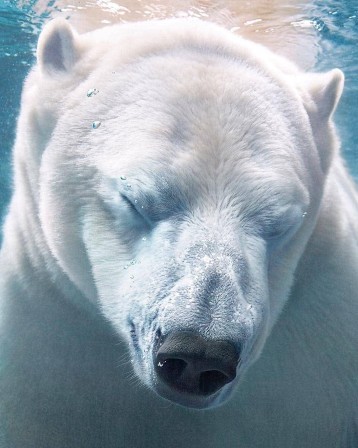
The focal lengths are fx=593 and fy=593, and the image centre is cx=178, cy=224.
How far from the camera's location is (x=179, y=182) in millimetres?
2182

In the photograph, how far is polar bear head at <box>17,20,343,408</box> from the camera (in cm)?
188

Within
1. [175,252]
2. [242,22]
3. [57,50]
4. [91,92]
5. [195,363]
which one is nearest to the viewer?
[195,363]

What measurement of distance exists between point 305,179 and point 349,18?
379cm

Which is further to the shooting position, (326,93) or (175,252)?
(326,93)

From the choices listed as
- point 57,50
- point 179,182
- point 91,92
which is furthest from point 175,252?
point 57,50

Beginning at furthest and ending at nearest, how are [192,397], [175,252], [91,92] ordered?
1. [91,92]
2. [175,252]
3. [192,397]

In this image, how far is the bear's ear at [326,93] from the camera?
2.89 meters

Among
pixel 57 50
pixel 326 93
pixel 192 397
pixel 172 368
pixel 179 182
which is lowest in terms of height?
pixel 192 397

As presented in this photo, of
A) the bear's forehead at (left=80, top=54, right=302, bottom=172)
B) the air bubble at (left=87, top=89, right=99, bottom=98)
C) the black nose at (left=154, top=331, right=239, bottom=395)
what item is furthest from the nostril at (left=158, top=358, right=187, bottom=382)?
the air bubble at (left=87, top=89, right=99, bottom=98)

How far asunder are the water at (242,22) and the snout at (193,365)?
3381mm

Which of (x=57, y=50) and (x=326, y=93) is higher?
(x=57, y=50)

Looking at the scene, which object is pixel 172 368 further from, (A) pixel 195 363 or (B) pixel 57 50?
(B) pixel 57 50

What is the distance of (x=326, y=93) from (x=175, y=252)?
51.8 inches

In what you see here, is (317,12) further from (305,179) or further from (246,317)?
(246,317)
